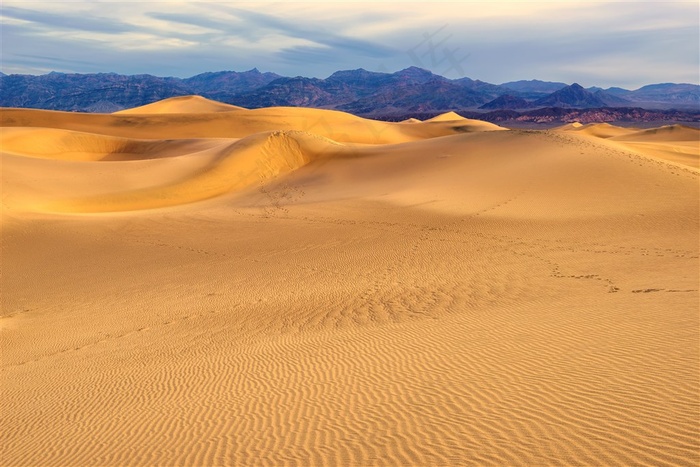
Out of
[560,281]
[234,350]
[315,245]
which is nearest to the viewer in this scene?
[234,350]

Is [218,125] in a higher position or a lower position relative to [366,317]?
higher

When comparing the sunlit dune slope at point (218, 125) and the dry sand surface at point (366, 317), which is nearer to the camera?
the dry sand surface at point (366, 317)

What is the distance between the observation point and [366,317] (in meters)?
10.9

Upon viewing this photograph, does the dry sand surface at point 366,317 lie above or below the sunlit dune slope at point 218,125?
below

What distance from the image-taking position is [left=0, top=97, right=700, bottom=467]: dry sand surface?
5.65m

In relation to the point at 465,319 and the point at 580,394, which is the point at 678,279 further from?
the point at 580,394

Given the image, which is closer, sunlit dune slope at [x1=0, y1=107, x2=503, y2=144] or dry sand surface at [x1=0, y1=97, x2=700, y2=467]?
dry sand surface at [x1=0, y1=97, x2=700, y2=467]

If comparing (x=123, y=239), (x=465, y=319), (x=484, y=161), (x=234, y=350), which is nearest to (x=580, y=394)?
(x=465, y=319)

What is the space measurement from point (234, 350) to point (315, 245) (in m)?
7.79

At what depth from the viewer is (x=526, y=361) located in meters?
7.32

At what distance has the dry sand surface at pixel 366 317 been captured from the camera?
5.65 meters

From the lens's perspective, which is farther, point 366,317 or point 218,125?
point 218,125

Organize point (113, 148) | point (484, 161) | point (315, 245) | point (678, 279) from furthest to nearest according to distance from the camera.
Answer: point (113, 148), point (484, 161), point (315, 245), point (678, 279)

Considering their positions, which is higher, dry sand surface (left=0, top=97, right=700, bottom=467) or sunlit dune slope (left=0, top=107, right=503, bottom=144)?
sunlit dune slope (left=0, top=107, right=503, bottom=144)
